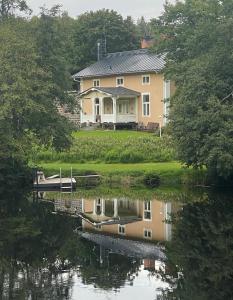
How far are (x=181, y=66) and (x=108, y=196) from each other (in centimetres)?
940

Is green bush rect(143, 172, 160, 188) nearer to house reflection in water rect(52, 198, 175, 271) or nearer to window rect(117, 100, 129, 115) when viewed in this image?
house reflection in water rect(52, 198, 175, 271)

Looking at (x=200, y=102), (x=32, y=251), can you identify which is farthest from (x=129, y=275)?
(x=200, y=102)

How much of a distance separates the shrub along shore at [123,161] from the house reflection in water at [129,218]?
19.7ft

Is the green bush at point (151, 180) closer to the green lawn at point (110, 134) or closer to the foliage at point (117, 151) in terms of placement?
the foliage at point (117, 151)

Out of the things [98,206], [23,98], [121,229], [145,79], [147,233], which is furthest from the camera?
[145,79]

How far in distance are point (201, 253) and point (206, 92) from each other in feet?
55.3

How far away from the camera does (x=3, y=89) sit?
40.2 m

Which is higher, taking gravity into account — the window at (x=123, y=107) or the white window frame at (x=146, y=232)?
the window at (x=123, y=107)

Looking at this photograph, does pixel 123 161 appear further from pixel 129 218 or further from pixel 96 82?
pixel 96 82

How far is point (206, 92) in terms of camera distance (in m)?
39.1

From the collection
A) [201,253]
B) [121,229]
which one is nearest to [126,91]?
[121,229]

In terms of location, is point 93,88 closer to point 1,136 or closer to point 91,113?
point 91,113

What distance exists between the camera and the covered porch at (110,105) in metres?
65.4

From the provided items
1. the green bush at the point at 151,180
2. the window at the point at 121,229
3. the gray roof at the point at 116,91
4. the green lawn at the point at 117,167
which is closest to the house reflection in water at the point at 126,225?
the window at the point at 121,229
